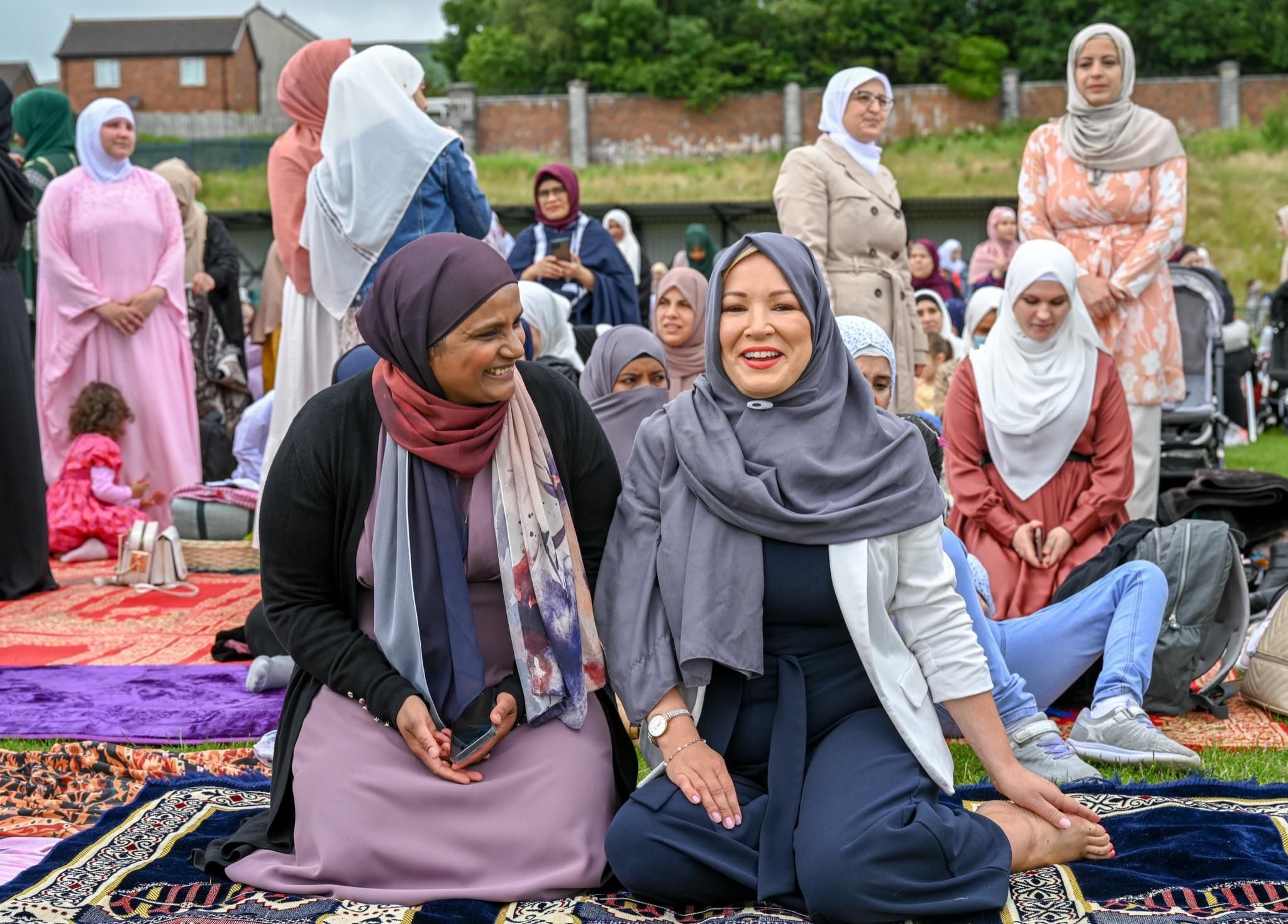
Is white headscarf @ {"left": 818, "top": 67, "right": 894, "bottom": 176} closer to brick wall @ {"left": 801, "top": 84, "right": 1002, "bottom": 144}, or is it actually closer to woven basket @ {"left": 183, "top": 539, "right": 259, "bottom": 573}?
woven basket @ {"left": 183, "top": 539, "right": 259, "bottom": 573}

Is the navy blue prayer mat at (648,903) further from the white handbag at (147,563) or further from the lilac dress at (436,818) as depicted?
the white handbag at (147,563)

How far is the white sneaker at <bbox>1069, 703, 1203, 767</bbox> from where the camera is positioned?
11.4 feet

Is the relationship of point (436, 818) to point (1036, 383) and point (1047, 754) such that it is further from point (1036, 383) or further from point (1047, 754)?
point (1036, 383)

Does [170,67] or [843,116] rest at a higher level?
[170,67]

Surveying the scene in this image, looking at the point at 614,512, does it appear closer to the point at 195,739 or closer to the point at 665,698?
the point at 665,698

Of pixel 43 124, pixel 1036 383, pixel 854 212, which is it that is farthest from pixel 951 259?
pixel 1036 383

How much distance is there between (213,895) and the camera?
105 inches

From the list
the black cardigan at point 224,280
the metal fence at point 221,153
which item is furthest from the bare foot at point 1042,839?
the metal fence at point 221,153

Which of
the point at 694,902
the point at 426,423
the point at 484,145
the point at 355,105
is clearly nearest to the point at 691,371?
the point at 355,105

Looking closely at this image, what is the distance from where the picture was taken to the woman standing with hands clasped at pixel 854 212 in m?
5.88

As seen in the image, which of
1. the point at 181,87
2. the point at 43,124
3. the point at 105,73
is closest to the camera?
the point at 43,124

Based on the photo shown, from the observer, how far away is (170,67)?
165 ft

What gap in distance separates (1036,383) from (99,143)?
4.86 m

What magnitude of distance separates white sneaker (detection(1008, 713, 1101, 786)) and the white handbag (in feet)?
13.5
